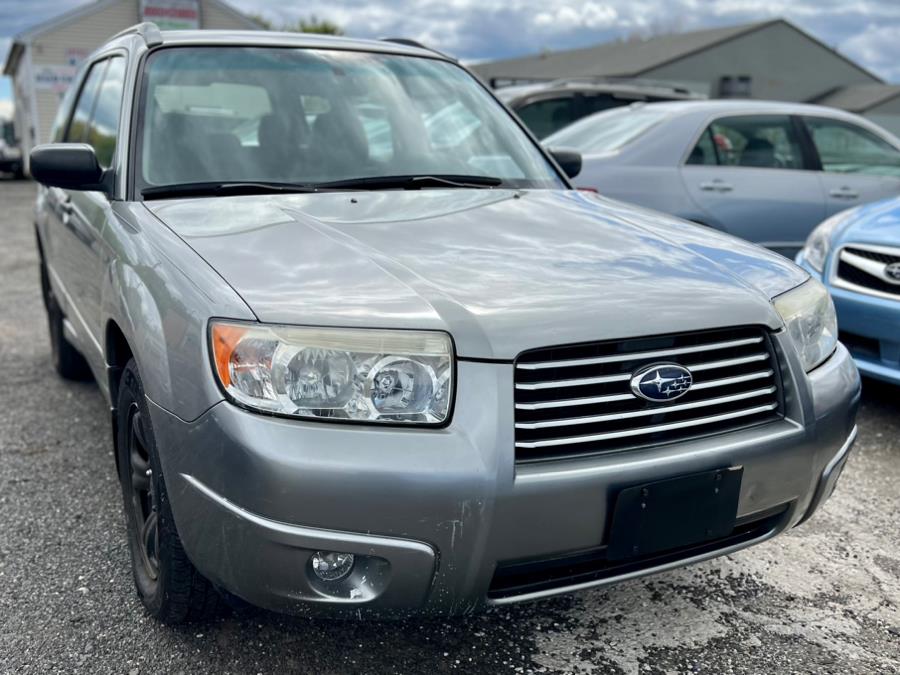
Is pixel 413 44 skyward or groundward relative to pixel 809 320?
skyward

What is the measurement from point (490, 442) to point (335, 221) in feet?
3.04

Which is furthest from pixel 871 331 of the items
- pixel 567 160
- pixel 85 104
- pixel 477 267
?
pixel 85 104

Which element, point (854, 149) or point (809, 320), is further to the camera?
point (854, 149)

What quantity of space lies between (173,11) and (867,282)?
86.9 ft

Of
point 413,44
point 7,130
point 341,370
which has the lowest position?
point 7,130

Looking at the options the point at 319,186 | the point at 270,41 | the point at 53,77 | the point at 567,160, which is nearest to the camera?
the point at 319,186

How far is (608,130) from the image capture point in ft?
19.8

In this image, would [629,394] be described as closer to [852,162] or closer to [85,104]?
[85,104]

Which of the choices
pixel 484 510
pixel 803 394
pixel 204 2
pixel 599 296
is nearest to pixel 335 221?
pixel 599 296

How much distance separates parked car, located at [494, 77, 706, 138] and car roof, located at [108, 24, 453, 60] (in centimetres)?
390

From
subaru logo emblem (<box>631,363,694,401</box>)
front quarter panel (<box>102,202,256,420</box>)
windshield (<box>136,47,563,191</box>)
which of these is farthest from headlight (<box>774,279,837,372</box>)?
front quarter panel (<box>102,202,256,420</box>)

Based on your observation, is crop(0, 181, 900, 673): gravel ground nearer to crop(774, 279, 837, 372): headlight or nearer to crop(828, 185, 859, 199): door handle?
crop(774, 279, 837, 372): headlight

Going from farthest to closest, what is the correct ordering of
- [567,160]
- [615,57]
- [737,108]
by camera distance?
[615,57], [737,108], [567,160]

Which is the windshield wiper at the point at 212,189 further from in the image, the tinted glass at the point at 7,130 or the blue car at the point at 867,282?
the tinted glass at the point at 7,130
